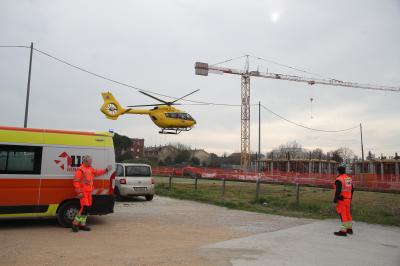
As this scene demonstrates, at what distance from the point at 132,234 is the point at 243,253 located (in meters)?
2.87

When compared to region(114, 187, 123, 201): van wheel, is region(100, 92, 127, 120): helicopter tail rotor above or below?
above

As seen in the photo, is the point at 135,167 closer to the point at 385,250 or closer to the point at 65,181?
the point at 65,181

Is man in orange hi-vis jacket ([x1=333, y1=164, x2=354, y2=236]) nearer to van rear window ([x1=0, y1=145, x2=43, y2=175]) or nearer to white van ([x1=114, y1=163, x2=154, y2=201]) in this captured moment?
van rear window ([x1=0, y1=145, x2=43, y2=175])

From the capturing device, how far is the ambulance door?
Result: 8.65 metres

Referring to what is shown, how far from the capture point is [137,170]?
1695cm

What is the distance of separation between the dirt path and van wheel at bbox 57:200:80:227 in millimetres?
252

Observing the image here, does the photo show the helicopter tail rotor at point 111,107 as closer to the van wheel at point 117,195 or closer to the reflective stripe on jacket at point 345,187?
the van wheel at point 117,195

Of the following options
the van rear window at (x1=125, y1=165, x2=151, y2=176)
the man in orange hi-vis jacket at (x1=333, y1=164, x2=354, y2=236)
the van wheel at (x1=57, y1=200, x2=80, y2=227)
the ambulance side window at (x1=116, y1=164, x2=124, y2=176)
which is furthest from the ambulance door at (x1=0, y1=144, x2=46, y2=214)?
the van rear window at (x1=125, y1=165, x2=151, y2=176)

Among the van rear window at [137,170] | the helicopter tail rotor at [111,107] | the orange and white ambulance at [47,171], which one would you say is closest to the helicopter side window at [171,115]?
the helicopter tail rotor at [111,107]

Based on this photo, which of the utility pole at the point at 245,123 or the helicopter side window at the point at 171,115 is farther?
the utility pole at the point at 245,123

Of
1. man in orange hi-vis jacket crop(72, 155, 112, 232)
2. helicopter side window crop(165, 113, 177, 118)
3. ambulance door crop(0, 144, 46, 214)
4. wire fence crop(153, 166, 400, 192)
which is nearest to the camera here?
ambulance door crop(0, 144, 46, 214)

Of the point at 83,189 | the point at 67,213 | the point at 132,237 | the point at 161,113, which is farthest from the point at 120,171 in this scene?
the point at 132,237

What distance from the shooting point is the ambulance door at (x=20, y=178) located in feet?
28.4

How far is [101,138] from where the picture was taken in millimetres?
9969
